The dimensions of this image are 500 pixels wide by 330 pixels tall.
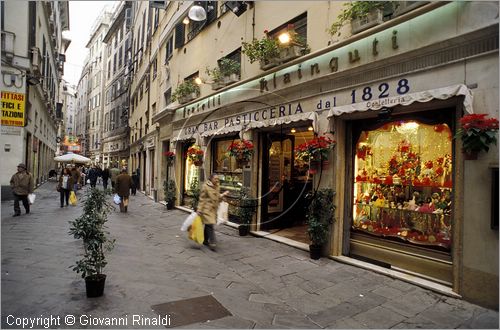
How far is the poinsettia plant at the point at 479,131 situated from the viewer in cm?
470

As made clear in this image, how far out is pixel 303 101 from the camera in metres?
8.38

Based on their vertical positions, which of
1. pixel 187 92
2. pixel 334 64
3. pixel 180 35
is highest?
pixel 180 35

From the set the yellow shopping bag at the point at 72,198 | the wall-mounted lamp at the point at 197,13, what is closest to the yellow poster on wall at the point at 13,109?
the yellow shopping bag at the point at 72,198

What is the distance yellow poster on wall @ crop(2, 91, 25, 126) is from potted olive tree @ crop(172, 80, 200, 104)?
6.47m

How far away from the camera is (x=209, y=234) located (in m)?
8.32

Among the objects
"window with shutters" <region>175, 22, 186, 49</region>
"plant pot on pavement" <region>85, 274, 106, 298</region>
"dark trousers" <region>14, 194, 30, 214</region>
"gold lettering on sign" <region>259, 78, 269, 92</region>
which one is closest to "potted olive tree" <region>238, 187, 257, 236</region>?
"gold lettering on sign" <region>259, 78, 269, 92</region>

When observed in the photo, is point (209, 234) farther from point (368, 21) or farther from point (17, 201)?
point (17, 201)

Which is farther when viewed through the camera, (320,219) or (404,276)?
(320,219)

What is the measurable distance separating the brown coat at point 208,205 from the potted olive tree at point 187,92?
22.8 feet

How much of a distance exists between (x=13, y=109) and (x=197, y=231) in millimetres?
11404

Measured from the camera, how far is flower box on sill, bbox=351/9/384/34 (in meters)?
6.56

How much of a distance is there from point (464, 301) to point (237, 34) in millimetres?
9906

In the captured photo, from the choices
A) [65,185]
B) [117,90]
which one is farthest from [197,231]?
[117,90]

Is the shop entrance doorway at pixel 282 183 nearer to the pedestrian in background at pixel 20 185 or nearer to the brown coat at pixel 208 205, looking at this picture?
the brown coat at pixel 208 205
